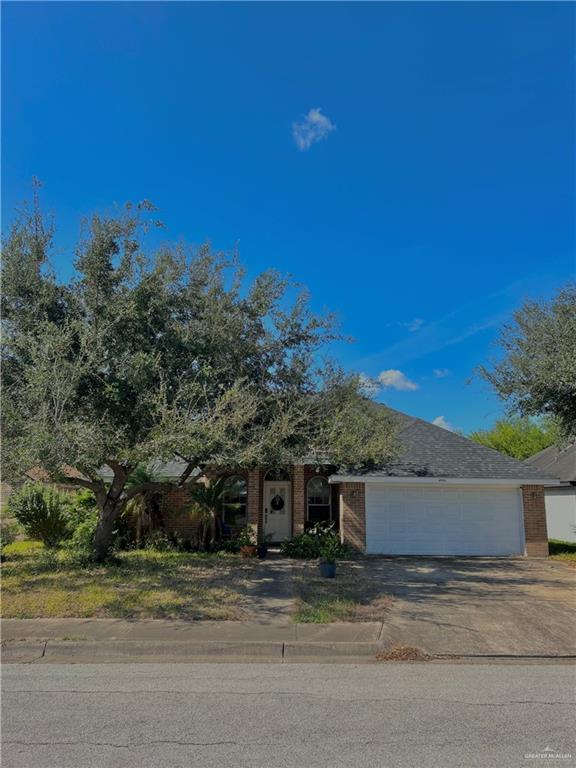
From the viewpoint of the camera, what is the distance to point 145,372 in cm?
921

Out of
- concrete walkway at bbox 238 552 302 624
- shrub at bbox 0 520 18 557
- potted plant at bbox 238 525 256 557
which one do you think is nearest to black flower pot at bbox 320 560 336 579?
concrete walkway at bbox 238 552 302 624

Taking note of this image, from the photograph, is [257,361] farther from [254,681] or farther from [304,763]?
[304,763]

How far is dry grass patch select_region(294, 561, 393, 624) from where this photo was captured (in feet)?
25.4

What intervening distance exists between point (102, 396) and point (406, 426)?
502 inches

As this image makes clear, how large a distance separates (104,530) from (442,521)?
9708 mm

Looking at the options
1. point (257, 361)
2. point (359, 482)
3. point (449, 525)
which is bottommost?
point (449, 525)

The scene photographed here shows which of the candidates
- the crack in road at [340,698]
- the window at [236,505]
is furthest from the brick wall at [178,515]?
the crack in road at [340,698]

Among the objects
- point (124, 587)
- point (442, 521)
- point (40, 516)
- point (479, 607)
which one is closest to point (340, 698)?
point (479, 607)

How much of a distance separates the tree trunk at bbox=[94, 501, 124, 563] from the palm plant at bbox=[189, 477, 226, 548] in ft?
11.3

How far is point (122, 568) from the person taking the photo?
11062 mm

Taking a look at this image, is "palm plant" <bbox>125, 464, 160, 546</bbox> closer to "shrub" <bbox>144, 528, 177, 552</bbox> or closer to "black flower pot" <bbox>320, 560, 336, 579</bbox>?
"shrub" <bbox>144, 528, 177, 552</bbox>

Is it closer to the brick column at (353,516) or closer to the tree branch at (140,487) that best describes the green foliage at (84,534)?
the tree branch at (140,487)

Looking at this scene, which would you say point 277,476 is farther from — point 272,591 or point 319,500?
point 272,591

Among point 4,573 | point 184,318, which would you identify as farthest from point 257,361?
point 4,573
